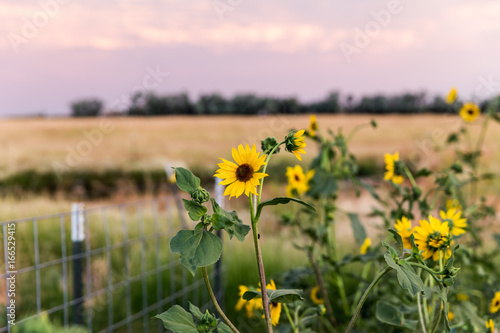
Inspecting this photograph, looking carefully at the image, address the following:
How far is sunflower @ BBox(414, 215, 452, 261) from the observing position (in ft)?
3.53

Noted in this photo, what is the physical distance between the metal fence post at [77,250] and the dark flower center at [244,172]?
46.8 inches

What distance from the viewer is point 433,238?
108 centimetres

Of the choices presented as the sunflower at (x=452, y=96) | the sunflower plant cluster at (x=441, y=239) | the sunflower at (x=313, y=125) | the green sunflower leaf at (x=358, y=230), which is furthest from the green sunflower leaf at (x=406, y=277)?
the sunflower at (x=452, y=96)

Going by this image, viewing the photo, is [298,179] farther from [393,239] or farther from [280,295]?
[280,295]

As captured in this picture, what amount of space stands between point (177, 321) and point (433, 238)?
0.56 meters

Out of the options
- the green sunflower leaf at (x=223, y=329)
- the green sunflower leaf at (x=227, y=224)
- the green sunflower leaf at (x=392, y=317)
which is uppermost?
the green sunflower leaf at (x=227, y=224)

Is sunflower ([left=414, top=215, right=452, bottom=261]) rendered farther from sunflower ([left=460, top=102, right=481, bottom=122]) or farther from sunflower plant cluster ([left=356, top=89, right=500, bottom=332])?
sunflower ([left=460, top=102, right=481, bottom=122])

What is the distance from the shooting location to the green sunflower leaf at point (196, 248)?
31.4 inches

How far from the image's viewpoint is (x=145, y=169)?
930cm

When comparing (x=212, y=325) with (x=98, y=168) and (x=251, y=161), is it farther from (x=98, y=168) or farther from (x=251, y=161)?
(x=98, y=168)

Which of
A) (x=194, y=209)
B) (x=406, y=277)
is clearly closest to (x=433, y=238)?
(x=406, y=277)

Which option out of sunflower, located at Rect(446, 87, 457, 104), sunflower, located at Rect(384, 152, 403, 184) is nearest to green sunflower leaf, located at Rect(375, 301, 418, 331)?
sunflower, located at Rect(384, 152, 403, 184)

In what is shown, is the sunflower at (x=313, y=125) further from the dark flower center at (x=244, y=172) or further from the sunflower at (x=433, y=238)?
the dark flower center at (x=244, y=172)

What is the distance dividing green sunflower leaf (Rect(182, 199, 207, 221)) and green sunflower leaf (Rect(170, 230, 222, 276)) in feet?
0.10
